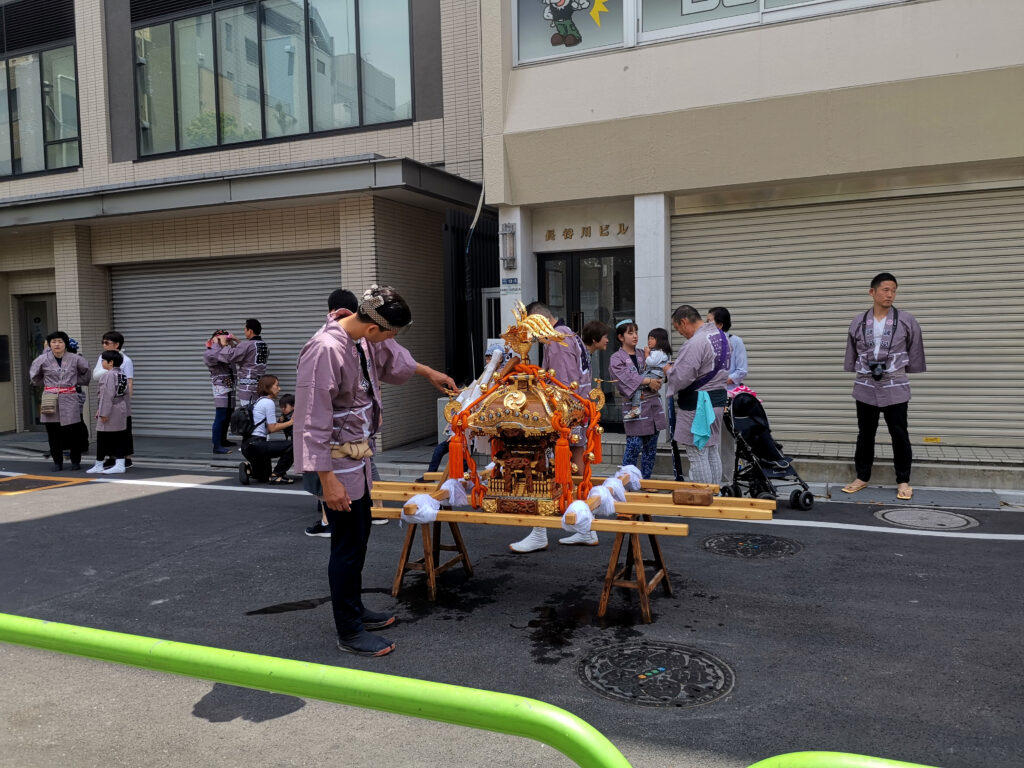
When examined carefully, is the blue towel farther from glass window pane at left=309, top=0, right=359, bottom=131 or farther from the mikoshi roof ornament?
glass window pane at left=309, top=0, right=359, bottom=131

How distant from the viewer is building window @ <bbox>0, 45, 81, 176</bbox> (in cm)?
1501

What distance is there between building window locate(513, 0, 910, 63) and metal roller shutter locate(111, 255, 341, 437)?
481 centimetres

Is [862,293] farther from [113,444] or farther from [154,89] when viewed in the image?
[154,89]

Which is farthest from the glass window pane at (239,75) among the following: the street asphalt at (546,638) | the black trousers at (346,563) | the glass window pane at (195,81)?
the black trousers at (346,563)

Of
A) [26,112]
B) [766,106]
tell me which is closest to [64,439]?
[26,112]

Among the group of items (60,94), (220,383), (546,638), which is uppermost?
(60,94)

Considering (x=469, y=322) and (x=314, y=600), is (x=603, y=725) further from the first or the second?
(x=469, y=322)

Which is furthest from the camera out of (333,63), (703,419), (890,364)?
(333,63)

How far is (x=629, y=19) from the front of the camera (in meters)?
10.1

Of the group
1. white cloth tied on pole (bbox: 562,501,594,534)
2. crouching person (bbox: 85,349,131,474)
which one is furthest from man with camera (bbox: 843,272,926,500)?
crouching person (bbox: 85,349,131,474)

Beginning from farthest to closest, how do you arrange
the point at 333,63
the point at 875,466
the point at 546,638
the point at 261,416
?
the point at 333,63 → the point at 261,416 → the point at 875,466 → the point at 546,638

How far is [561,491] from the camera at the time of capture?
4977mm

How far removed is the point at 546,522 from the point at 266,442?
18.8 ft

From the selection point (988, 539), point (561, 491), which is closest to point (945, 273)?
point (988, 539)
